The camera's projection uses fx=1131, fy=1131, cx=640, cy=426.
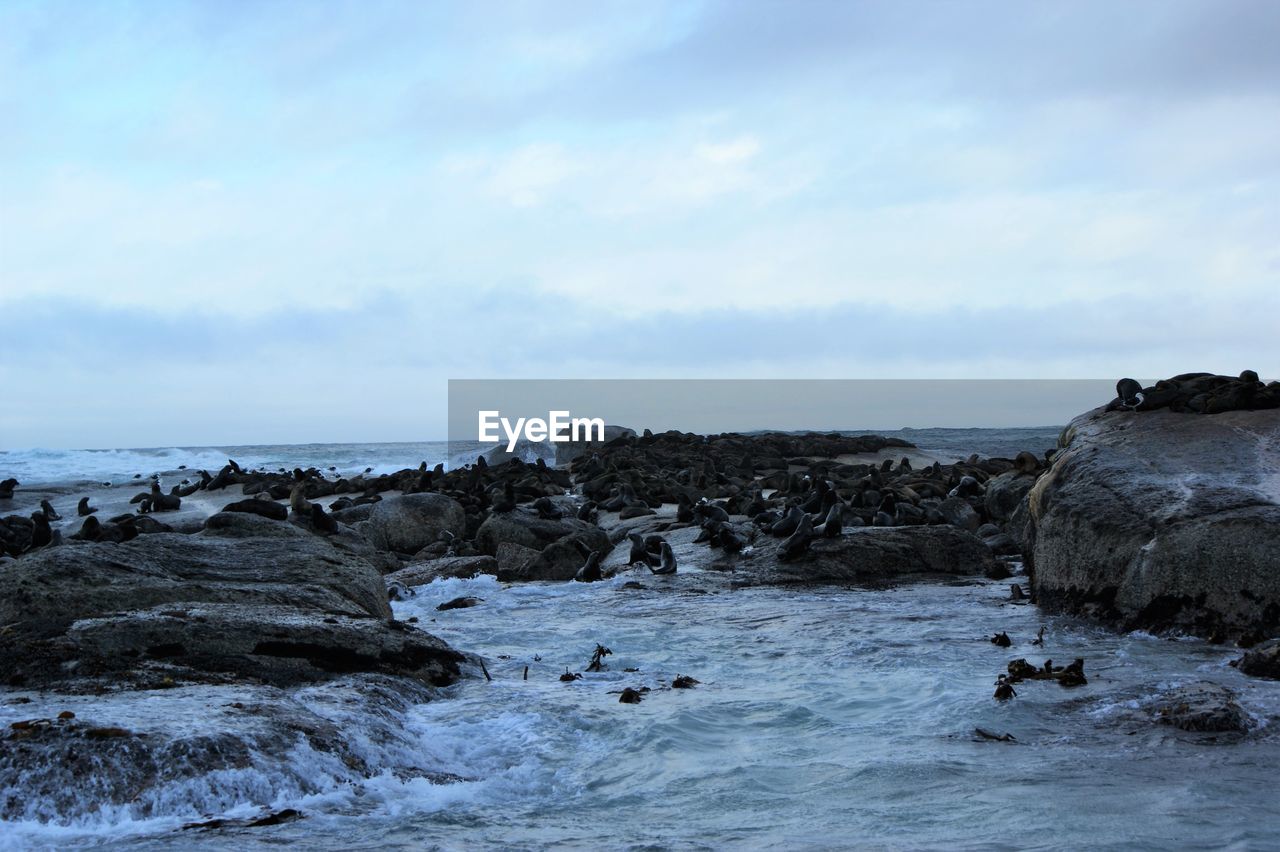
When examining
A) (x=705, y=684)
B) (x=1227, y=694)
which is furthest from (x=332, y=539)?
(x=1227, y=694)

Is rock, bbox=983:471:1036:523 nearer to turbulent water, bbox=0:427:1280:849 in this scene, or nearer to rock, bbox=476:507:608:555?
rock, bbox=476:507:608:555

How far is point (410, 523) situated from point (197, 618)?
12.4 m

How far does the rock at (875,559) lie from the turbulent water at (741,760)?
431 cm

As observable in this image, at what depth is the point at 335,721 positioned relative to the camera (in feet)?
20.3

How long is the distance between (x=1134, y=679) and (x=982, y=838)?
11.8 feet

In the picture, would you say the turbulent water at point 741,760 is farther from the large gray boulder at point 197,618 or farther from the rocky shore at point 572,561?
the large gray boulder at point 197,618

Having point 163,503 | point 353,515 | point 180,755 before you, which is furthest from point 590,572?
point 163,503

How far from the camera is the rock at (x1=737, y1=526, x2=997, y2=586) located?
14.1 meters

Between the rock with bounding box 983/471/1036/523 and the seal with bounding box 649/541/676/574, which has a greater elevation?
the rock with bounding box 983/471/1036/523

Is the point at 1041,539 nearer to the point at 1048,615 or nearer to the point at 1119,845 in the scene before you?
the point at 1048,615

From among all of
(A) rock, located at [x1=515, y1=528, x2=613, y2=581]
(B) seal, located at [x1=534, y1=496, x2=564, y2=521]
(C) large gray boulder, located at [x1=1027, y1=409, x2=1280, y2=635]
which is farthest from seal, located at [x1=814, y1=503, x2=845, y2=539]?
(B) seal, located at [x1=534, y1=496, x2=564, y2=521]

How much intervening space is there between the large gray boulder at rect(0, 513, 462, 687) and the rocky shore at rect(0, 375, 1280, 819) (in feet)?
0.07

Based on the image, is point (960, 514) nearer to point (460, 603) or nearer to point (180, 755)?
point (460, 603)

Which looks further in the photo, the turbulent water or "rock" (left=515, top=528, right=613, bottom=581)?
"rock" (left=515, top=528, right=613, bottom=581)
